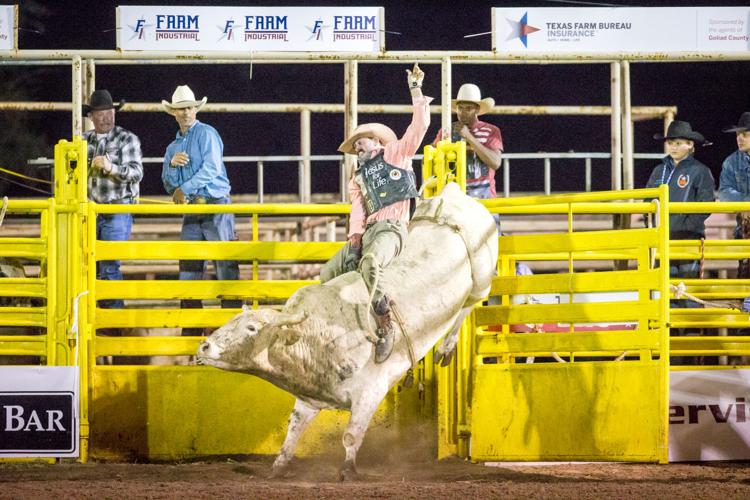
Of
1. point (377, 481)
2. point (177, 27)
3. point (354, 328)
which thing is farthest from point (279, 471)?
point (177, 27)

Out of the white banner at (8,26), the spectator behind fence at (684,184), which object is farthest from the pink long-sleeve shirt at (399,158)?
the white banner at (8,26)

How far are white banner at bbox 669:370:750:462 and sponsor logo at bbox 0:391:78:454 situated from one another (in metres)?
3.80

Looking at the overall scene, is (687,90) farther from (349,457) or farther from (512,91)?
(349,457)

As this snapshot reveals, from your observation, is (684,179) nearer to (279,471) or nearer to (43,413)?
(279,471)

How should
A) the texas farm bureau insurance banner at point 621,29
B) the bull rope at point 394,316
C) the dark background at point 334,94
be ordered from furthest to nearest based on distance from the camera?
the dark background at point 334,94, the texas farm bureau insurance banner at point 621,29, the bull rope at point 394,316

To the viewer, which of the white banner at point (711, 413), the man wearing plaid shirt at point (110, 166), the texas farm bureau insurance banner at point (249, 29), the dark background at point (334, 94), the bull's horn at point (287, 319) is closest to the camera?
the bull's horn at point (287, 319)

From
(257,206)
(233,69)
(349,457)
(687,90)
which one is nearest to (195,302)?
(257,206)

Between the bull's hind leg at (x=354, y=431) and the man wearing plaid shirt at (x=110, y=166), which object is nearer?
the bull's hind leg at (x=354, y=431)

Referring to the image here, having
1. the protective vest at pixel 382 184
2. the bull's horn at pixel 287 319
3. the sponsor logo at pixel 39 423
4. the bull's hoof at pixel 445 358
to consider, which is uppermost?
the protective vest at pixel 382 184

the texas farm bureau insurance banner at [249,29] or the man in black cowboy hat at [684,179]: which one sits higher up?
the texas farm bureau insurance banner at [249,29]

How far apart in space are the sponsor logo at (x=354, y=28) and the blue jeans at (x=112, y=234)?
308 centimetres

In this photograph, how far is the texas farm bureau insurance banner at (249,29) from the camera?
36.3 feet

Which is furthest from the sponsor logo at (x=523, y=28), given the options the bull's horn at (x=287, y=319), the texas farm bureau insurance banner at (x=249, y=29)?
the bull's horn at (x=287, y=319)

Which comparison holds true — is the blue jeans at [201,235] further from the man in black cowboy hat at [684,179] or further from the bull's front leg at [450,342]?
the man in black cowboy hat at [684,179]
